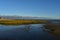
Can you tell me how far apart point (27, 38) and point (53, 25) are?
1581 mm

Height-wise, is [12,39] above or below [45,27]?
below

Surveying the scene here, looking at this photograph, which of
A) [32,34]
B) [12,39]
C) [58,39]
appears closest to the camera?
[58,39]

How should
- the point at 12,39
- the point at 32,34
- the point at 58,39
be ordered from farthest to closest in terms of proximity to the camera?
the point at 32,34 < the point at 12,39 < the point at 58,39

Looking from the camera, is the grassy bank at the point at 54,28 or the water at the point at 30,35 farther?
the water at the point at 30,35

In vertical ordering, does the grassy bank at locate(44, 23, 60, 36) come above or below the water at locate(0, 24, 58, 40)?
above

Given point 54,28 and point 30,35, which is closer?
point 54,28

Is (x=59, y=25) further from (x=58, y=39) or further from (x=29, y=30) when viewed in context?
A: (x=29, y=30)

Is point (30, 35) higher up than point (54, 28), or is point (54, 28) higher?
point (54, 28)

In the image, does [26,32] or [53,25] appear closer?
[53,25]

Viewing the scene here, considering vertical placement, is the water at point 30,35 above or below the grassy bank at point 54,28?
below

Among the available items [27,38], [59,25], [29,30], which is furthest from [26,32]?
[59,25]

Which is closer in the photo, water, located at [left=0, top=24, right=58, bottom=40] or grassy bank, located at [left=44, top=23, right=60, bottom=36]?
grassy bank, located at [left=44, top=23, right=60, bottom=36]

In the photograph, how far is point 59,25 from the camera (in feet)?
19.2

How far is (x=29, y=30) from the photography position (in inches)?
280
